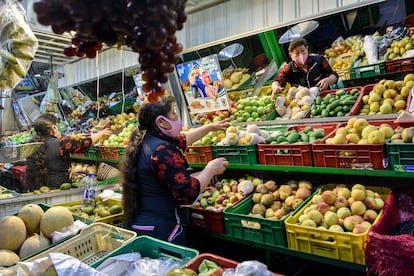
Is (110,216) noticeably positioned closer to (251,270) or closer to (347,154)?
(251,270)

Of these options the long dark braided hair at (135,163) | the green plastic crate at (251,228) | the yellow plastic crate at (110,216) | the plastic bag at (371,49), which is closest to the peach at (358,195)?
the green plastic crate at (251,228)

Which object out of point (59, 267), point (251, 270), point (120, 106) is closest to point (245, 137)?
point (251, 270)

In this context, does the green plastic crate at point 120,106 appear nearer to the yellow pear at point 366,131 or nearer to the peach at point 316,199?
the peach at point 316,199

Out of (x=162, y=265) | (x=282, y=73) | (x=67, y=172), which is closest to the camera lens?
(x=162, y=265)

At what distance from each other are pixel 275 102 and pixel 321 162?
1.17 metres

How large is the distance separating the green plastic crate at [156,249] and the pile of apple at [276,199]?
2.44ft

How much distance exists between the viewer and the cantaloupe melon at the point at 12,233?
1.72m

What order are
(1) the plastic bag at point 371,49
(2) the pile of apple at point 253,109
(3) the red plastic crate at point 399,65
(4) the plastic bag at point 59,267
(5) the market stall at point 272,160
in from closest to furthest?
(4) the plastic bag at point 59,267, (5) the market stall at point 272,160, (3) the red plastic crate at point 399,65, (1) the plastic bag at point 371,49, (2) the pile of apple at point 253,109

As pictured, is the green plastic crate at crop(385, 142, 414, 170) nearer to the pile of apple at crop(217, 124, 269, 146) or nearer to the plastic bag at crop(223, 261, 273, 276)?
the pile of apple at crop(217, 124, 269, 146)

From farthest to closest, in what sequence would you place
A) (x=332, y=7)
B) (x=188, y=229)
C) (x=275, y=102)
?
1. (x=275, y=102)
2. (x=332, y=7)
3. (x=188, y=229)

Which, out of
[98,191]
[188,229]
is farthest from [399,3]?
[98,191]

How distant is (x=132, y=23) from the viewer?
653 mm

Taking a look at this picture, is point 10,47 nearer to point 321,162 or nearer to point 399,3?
point 321,162

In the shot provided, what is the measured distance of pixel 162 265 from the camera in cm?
157
